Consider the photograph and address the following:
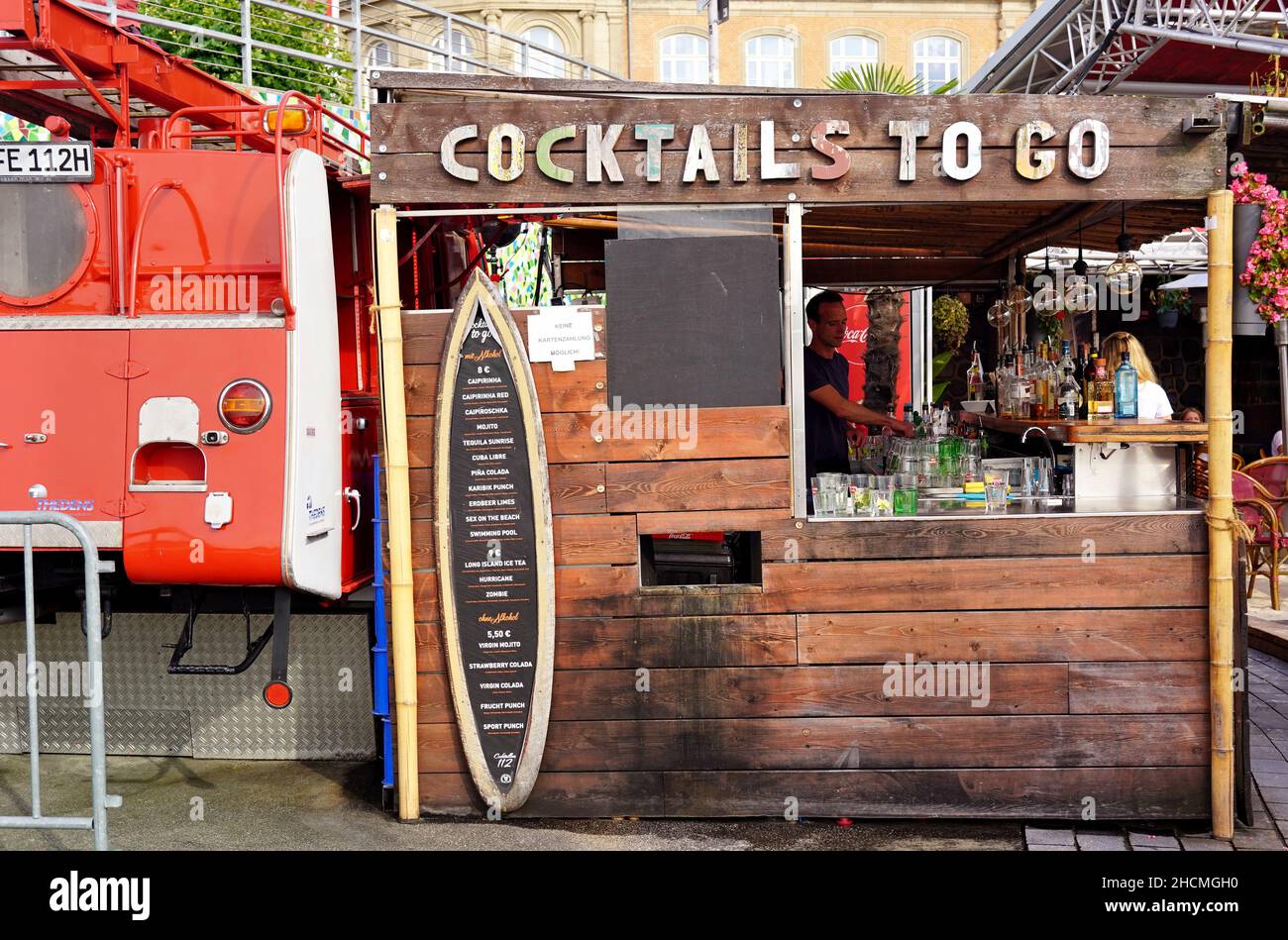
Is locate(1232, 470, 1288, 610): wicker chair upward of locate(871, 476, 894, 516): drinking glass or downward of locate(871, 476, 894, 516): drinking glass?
downward

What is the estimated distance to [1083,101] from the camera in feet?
16.8

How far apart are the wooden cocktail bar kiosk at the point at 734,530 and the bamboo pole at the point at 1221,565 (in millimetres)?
14

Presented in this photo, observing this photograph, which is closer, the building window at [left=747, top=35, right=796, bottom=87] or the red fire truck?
the red fire truck

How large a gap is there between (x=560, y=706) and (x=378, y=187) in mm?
2352

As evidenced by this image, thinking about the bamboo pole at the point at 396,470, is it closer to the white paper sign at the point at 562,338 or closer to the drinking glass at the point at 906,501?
the white paper sign at the point at 562,338

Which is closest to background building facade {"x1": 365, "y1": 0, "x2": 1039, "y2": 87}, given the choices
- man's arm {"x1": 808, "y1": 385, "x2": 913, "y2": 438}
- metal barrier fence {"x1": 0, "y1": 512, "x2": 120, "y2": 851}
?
man's arm {"x1": 808, "y1": 385, "x2": 913, "y2": 438}

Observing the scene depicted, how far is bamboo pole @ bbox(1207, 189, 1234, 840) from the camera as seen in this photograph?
Answer: 200 inches

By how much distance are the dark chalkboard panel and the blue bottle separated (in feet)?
5.75

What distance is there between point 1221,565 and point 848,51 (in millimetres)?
30595

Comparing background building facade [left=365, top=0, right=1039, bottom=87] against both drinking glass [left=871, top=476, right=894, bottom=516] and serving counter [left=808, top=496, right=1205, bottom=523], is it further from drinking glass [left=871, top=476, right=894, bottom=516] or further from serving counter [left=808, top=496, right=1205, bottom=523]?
drinking glass [left=871, top=476, right=894, bottom=516]

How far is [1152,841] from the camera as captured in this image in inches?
200

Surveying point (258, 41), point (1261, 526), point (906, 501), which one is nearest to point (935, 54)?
point (258, 41)

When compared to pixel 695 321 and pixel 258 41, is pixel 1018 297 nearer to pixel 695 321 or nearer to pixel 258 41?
pixel 695 321
